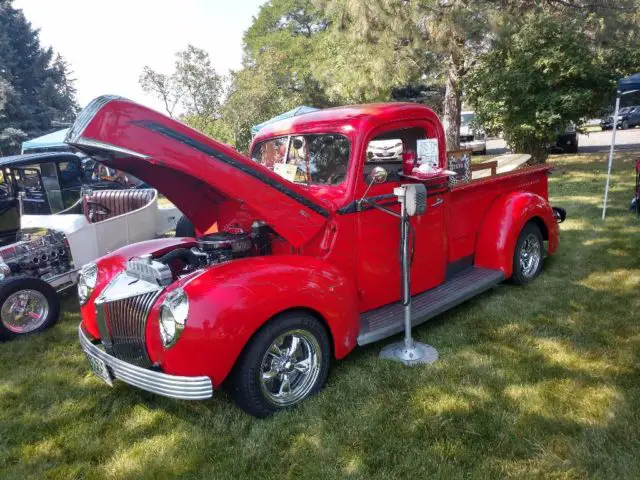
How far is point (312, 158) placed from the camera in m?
3.77

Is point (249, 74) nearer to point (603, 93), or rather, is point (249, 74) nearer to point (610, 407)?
point (603, 93)

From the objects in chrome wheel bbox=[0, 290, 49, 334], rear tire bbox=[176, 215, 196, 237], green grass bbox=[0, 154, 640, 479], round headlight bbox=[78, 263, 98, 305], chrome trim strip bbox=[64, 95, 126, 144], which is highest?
chrome trim strip bbox=[64, 95, 126, 144]

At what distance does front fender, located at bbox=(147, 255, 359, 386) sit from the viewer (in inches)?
100

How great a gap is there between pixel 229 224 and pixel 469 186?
2.32m

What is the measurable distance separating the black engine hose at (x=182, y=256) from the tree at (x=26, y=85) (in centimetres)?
3128

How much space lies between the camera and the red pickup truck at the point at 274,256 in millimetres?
2582

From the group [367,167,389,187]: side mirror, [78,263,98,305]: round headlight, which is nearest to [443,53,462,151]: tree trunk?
[367,167,389,187]: side mirror

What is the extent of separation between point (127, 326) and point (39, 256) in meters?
2.93

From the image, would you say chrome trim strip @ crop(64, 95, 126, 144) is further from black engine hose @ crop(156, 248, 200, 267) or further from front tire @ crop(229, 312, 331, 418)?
front tire @ crop(229, 312, 331, 418)

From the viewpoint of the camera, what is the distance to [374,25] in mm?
12703

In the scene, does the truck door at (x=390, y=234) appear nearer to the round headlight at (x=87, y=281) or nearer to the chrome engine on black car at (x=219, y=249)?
the chrome engine on black car at (x=219, y=249)

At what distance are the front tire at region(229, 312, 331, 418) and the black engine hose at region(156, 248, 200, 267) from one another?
1.00 meters

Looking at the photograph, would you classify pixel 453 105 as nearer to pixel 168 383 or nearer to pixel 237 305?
pixel 237 305

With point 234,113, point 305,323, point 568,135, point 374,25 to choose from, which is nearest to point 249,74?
point 234,113
